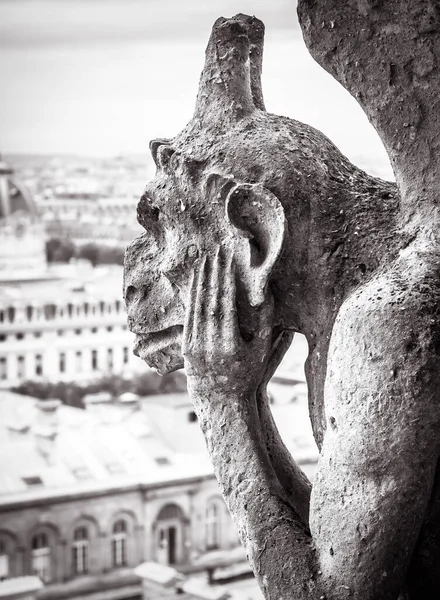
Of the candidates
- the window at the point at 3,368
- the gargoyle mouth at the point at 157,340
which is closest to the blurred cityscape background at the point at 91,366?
the window at the point at 3,368

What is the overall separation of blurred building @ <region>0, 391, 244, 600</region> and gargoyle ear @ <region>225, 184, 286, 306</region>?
27.0 ft

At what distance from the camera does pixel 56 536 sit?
983 centimetres

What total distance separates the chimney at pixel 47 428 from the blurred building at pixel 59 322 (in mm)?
406

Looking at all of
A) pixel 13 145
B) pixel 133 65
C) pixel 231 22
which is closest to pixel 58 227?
pixel 13 145

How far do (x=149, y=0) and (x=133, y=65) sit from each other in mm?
1437

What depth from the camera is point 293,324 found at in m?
1.66

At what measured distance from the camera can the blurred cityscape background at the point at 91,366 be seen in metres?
9.62

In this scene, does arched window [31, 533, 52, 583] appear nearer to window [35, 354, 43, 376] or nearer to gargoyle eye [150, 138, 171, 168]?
window [35, 354, 43, 376]

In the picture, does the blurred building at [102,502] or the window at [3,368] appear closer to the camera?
the blurred building at [102,502]

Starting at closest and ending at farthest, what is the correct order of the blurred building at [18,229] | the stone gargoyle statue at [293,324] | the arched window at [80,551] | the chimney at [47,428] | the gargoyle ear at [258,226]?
1. the stone gargoyle statue at [293,324]
2. the gargoyle ear at [258,226]
3. the arched window at [80,551]
4. the chimney at [47,428]
5. the blurred building at [18,229]

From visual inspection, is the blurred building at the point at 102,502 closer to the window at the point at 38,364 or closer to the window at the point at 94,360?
the window at the point at 38,364

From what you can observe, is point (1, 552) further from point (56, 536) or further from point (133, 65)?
point (133, 65)

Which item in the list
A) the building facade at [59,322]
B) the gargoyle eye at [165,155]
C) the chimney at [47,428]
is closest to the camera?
the gargoyle eye at [165,155]

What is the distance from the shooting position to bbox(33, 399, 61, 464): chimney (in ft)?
33.1
